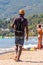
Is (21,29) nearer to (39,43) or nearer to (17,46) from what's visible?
(17,46)

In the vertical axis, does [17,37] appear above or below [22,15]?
below

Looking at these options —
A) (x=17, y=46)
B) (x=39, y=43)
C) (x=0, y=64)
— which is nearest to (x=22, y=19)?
(x=17, y=46)

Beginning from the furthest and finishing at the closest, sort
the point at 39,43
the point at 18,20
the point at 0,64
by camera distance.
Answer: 1. the point at 39,43
2. the point at 18,20
3. the point at 0,64

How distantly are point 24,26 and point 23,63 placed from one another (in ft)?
4.10

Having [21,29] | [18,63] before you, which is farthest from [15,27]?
[18,63]

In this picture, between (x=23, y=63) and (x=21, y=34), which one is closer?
(x=23, y=63)

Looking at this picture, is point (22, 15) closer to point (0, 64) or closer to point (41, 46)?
point (0, 64)

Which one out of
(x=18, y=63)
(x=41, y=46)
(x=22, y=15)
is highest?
(x=22, y=15)

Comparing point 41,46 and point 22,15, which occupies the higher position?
point 22,15

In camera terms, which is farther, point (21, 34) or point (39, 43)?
point (39, 43)

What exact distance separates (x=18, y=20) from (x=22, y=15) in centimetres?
20

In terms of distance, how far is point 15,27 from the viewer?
9547 millimetres

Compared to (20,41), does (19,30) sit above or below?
above

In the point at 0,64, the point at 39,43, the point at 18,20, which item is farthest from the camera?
the point at 39,43
